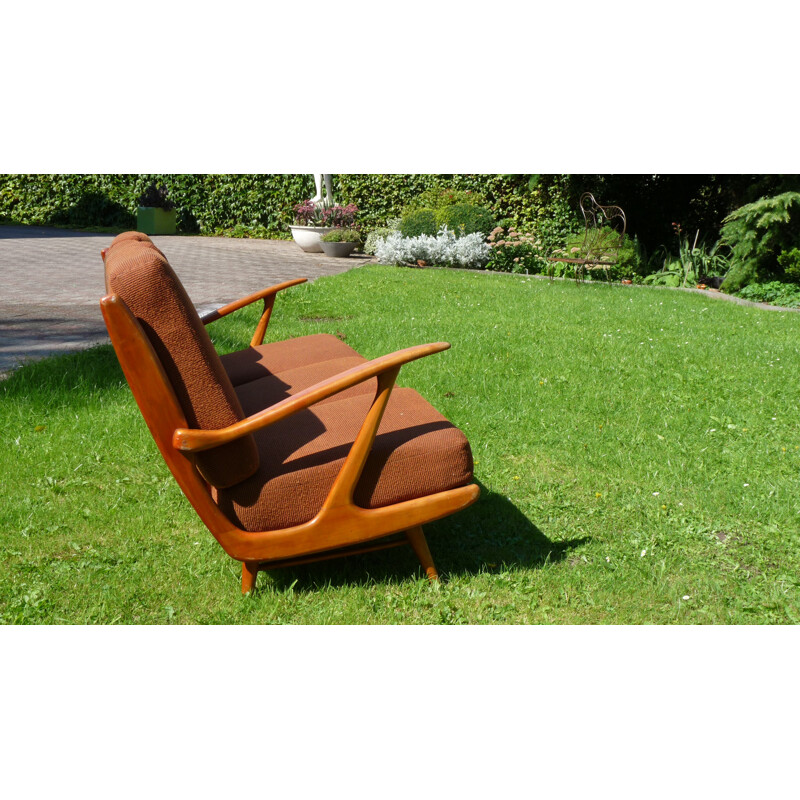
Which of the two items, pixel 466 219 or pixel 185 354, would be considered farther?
pixel 466 219

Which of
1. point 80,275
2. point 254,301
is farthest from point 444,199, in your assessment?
point 254,301

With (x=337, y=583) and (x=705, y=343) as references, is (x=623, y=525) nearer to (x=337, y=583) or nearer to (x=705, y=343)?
(x=337, y=583)

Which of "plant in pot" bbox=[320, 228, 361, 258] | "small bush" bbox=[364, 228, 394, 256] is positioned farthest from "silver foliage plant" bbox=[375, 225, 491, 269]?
"small bush" bbox=[364, 228, 394, 256]

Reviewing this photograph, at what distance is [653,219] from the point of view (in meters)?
14.1

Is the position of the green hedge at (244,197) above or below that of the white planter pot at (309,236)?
above

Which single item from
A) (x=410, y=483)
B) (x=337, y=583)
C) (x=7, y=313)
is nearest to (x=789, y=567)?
(x=410, y=483)

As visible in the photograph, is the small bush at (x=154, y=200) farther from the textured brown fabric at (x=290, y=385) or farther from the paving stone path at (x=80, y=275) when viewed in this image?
the textured brown fabric at (x=290, y=385)

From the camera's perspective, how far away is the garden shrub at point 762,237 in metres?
11.0

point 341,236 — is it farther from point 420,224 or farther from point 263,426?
point 263,426

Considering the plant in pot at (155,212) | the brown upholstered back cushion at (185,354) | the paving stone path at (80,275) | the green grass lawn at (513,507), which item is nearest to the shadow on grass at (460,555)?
the green grass lawn at (513,507)

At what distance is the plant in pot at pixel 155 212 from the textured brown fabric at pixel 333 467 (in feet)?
54.0

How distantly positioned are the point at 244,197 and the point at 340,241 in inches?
201

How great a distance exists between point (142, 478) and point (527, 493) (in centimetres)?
193

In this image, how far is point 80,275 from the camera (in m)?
10.6
